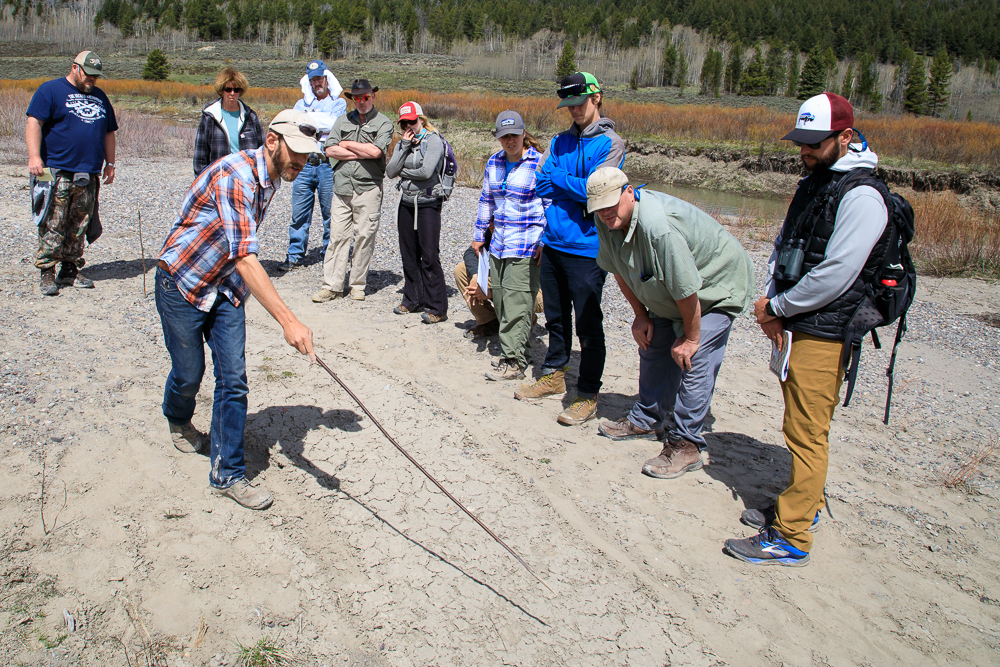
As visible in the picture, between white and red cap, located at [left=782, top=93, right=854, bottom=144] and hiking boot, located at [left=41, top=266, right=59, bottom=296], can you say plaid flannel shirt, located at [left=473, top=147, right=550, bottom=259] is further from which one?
hiking boot, located at [left=41, top=266, right=59, bottom=296]

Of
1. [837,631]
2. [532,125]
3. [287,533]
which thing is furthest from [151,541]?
[532,125]

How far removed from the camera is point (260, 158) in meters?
3.14

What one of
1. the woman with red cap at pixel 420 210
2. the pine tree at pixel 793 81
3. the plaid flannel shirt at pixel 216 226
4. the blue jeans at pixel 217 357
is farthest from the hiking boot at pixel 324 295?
the pine tree at pixel 793 81

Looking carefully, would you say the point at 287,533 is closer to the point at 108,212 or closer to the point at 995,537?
the point at 995,537

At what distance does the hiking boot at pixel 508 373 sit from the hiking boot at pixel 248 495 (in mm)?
2142

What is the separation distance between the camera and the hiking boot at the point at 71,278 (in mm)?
6336

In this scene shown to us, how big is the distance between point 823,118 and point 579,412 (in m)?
2.37

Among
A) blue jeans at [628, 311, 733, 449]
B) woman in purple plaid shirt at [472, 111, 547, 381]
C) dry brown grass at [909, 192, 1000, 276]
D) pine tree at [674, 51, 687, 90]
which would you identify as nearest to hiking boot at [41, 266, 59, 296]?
woman in purple plaid shirt at [472, 111, 547, 381]

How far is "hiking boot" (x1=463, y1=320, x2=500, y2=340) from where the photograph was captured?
20.1 feet

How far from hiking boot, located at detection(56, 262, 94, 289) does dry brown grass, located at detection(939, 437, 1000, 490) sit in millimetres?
7003

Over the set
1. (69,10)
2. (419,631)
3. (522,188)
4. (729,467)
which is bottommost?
(419,631)

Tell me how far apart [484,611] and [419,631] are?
0.99ft

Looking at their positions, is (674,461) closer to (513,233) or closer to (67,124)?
(513,233)

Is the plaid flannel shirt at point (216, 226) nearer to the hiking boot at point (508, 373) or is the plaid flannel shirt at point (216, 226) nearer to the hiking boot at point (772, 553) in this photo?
the hiking boot at point (508, 373)
